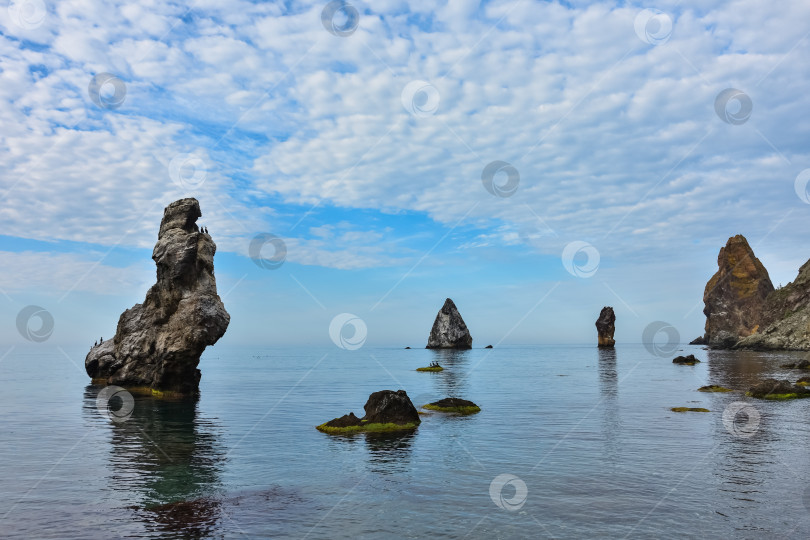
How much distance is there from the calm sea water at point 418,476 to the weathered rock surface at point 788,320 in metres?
137

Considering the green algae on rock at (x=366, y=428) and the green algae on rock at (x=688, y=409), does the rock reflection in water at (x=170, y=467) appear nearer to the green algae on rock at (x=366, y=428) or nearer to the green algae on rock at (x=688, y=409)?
the green algae on rock at (x=366, y=428)

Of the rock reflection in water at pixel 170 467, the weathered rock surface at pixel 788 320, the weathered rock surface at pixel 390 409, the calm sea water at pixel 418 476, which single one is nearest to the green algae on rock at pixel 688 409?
the calm sea water at pixel 418 476

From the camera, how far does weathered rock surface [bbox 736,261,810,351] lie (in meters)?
159

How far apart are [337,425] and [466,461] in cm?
1356

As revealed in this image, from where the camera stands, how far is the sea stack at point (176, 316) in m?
60.9

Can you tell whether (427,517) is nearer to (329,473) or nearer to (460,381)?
(329,473)

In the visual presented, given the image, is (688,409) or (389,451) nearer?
(389,451)

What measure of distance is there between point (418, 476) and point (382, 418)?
1443cm

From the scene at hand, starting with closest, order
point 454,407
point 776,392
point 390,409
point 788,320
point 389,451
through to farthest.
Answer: point 389,451, point 390,409, point 454,407, point 776,392, point 788,320

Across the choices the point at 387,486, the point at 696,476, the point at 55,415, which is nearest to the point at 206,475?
the point at 387,486

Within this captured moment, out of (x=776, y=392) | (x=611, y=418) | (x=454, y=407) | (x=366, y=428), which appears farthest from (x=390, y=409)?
(x=776, y=392)

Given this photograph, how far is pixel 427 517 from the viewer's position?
19.9 metres

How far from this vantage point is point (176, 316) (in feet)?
204

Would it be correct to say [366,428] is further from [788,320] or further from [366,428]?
[788,320]
